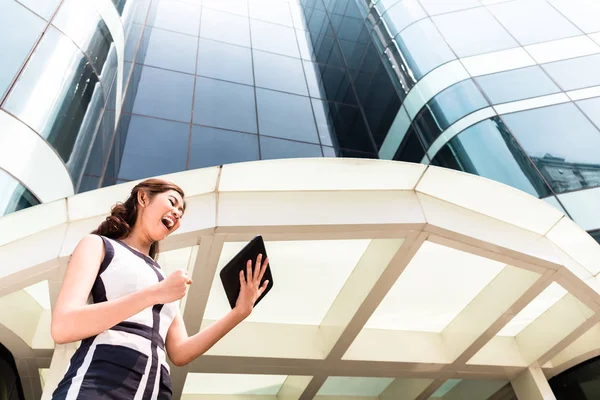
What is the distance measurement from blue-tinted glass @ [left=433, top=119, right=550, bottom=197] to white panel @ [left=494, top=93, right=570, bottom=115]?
533 mm

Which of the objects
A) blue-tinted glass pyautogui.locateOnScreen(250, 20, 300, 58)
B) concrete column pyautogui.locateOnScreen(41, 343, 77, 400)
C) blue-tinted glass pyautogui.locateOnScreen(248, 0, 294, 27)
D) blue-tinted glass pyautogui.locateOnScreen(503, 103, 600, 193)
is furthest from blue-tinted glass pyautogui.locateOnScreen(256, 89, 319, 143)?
concrete column pyautogui.locateOnScreen(41, 343, 77, 400)

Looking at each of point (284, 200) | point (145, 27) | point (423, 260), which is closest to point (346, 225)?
point (284, 200)

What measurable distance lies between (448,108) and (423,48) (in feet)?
8.90

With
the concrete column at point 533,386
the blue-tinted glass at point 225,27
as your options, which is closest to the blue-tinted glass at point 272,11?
the blue-tinted glass at point 225,27

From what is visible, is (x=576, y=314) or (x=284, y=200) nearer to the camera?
(x=284, y=200)

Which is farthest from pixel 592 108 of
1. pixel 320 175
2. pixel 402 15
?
pixel 320 175

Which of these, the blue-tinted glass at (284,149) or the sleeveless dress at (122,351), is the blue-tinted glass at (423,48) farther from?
the sleeveless dress at (122,351)

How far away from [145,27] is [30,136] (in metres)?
8.43

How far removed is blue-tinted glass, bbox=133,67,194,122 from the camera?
11656mm

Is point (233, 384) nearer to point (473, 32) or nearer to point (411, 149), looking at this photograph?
point (411, 149)

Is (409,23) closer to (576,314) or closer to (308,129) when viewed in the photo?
(308,129)

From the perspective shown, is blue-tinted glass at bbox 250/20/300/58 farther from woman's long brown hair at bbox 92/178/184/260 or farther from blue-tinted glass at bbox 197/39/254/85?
woman's long brown hair at bbox 92/178/184/260

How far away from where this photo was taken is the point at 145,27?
Answer: 14156 mm

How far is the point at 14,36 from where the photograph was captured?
7.59 metres
